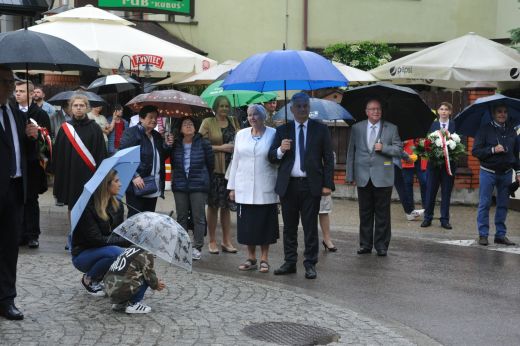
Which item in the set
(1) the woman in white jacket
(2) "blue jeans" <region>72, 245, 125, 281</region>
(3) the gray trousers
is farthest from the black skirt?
(2) "blue jeans" <region>72, 245, 125, 281</region>

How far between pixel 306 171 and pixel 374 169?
1.79 m

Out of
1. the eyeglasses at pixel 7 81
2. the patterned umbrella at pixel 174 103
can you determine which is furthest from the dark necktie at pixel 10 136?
the patterned umbrella at pixel 174 103

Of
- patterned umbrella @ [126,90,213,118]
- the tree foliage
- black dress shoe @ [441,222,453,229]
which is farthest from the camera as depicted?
the tree foliage

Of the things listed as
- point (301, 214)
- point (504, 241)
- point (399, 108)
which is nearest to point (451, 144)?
point (504, 241)

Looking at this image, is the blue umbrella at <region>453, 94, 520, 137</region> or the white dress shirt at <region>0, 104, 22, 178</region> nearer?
the white dress shirt at <region>0, 104, 22, 178</region>

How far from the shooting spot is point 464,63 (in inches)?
608

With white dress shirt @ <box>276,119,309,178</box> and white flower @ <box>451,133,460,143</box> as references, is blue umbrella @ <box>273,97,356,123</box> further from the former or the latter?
white flower @ <box>451,133,460,143</box>

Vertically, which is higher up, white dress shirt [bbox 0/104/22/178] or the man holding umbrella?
white dress shirt [bbox 0/104/22/178]

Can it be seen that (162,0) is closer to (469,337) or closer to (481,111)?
(481,111)

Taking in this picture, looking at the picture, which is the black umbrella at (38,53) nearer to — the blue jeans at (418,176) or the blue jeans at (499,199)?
the blue jeans at (499,199)

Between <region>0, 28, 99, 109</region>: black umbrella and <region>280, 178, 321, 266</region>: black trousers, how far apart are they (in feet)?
8.68

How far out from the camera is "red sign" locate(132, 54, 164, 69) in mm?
14219

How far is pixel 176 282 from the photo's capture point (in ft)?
30.2

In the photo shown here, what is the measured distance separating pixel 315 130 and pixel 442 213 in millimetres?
4773
